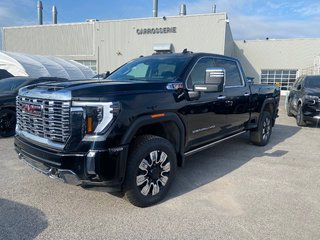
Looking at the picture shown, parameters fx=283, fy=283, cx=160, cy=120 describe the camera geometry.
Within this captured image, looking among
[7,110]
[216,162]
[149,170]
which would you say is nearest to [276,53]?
[216,162]

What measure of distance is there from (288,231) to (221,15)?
25793mm

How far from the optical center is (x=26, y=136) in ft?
11.8

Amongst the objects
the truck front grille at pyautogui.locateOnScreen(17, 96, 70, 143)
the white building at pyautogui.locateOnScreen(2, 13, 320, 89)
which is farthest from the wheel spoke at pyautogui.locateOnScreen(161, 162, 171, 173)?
the white building at pyautogui.locateOnScreen(2, 13, 320, 89)

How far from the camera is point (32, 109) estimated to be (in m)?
3.43

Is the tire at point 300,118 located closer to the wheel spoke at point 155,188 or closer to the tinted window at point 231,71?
the tinted window at point 231,71

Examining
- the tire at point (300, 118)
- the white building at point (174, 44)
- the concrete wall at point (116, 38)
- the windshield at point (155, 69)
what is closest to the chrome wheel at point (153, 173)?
the windshield at point (155, 69)

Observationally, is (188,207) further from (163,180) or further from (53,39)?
(53,39)

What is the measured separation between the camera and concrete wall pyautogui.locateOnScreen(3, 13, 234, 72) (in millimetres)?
27016

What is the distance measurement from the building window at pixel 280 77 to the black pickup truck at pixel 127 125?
29158 mm

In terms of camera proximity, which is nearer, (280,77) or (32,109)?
(32,109)

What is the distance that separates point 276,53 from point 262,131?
90.9 feet

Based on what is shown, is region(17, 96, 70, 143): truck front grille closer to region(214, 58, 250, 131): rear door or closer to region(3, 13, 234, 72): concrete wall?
region(214, 58, 250, 131): rear door

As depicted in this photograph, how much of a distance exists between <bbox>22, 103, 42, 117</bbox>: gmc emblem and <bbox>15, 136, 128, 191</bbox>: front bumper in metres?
0.47

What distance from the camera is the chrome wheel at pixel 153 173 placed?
11.3ft
